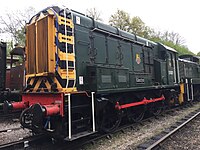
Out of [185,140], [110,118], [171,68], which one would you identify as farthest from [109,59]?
[171,68]

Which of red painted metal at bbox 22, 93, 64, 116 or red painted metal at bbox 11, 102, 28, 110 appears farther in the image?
red painted metal at bbox 11, 102, 28, 110

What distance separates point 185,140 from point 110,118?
91.1 inches

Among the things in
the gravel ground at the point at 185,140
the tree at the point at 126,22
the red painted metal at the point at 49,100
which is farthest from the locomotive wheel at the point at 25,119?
the tree at the point at 126,22

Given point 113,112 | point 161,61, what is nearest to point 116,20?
point 161,61

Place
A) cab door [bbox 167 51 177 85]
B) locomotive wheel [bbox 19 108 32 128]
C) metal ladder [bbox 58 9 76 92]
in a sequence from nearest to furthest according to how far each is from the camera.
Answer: locomotive wheel [bbox 19 108 32 128], metal ladder [bbox 58 9 76 92], cab door [bbox 167 51 177 85]

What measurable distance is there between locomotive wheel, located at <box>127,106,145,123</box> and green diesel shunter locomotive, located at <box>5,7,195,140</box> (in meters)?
0.12

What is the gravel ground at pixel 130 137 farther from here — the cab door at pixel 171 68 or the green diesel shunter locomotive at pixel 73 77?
the cab door at pixel 171 68

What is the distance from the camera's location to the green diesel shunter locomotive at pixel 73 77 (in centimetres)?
474

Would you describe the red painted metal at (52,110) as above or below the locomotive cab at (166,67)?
below

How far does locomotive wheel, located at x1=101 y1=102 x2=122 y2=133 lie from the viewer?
238 inches

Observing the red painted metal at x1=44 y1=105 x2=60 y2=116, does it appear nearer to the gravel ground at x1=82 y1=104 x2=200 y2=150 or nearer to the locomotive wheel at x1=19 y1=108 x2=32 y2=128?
the locomotive wheel at x1=19 y1=108 x2=32 y2=128

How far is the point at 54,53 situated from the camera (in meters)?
5.11

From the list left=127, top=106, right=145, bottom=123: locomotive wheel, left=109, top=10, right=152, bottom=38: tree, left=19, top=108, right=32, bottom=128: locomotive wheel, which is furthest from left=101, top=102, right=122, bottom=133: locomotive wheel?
A: left=109, top=10, right=152, bottom=38: tree

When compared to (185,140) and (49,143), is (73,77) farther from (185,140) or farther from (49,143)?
(185,140)
